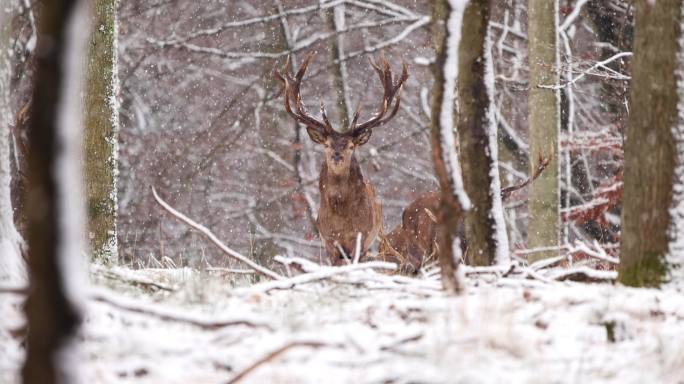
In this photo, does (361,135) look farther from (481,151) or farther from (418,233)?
(481,151)

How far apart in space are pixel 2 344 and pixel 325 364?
38.1 inches

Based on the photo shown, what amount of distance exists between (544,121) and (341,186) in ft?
8.20

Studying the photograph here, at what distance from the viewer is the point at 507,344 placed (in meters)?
2.64

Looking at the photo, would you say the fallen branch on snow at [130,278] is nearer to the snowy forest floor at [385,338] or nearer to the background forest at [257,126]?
the snowy forest floor at [385,338]

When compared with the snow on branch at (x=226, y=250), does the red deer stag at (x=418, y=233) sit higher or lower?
lower

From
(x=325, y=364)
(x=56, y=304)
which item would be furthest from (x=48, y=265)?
(x=325, y=364)

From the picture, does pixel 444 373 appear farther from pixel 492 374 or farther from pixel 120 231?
pixel 120 231

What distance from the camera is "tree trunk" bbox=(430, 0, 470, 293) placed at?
135 inches

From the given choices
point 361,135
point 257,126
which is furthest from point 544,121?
point 257,126

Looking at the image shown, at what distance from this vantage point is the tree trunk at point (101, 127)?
7.82 metres

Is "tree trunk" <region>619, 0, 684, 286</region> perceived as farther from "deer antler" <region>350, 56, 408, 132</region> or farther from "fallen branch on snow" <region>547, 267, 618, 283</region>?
"deer antler" <region>350, 56, 408, 132</region>

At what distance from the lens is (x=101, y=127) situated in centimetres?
785

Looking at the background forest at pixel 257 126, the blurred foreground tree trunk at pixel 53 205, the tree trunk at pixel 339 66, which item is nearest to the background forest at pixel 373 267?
the blurred foreground tree trunk at pixel 53 205

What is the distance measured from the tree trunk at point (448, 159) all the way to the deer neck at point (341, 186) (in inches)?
209
